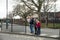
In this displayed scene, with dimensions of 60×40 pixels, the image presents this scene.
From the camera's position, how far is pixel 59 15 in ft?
247

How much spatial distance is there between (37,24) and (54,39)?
3.07 meters

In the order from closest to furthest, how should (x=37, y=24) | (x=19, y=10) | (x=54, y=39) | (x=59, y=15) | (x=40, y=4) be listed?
1. (x=54, y=39)
2. (x=37, y=24)
3. (x=40, y=4)
4. (x=19, y=10)
5. (x=59, y=15)

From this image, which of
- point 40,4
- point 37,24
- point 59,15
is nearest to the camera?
point 37,24

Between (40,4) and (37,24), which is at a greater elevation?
(40,4)

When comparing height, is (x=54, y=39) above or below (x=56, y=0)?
below

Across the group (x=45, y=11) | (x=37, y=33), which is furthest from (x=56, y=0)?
(x=37, y=33)

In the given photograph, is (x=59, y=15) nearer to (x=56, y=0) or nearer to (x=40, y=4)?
(x=56, y=0)

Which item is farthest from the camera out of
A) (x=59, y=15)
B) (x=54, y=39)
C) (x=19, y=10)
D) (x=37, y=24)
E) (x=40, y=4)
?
(x=59, y=15)

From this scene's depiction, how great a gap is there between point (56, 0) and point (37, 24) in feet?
91.4

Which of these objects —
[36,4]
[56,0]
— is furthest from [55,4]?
[36,4]

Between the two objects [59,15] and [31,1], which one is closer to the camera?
[31,1]

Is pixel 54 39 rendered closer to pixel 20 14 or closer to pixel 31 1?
pixel 31 1

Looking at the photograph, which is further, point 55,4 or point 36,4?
point 55,4

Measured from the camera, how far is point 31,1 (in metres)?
43.4
